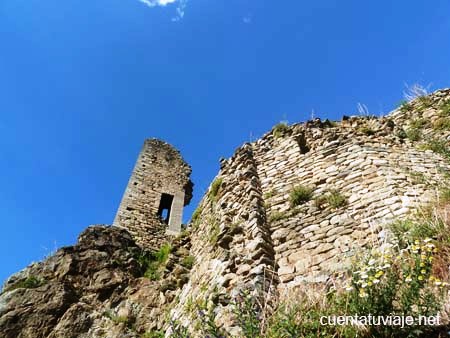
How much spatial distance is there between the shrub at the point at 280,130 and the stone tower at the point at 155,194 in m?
4.72

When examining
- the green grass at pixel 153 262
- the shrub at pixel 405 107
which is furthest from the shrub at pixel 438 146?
the green grass at pixel 153 262

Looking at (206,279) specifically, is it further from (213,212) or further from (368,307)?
(368,307)

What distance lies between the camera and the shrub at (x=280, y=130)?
642 centimetres

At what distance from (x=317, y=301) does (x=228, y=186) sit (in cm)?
325

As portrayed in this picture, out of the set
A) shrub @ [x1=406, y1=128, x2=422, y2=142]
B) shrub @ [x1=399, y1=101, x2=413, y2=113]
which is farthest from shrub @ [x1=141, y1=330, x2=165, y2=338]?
shrub @ [x1=399, y1=101, x2=413, y2=113]

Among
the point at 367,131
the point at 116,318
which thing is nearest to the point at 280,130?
the point at 367,131

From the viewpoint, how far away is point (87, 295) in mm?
6422

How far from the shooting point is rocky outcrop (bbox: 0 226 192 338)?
573 cm

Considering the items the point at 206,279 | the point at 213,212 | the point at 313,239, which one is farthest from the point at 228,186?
the point at 313,239

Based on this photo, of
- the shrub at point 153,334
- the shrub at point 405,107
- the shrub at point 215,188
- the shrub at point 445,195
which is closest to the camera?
the shrub at point 445,195

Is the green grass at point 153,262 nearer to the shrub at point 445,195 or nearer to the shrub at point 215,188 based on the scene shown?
the shrub at point 215,188

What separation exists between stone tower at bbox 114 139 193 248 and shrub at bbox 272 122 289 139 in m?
4.72

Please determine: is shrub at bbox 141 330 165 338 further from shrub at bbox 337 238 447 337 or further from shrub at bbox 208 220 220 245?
shrub at bbox 337 238 447 337

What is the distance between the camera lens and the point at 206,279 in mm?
4621
